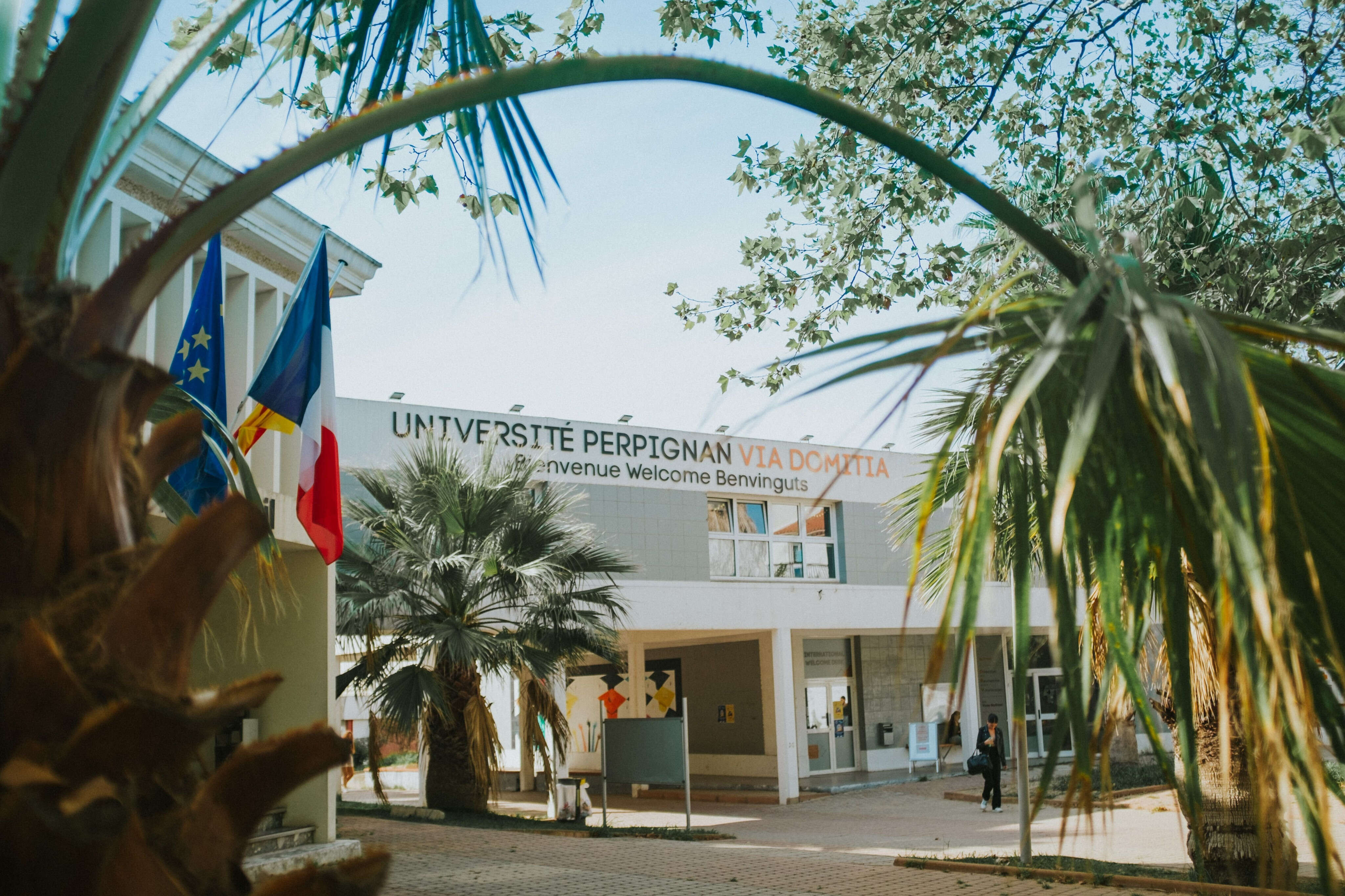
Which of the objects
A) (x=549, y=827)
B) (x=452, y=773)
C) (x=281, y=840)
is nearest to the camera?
(x=281, y=840)

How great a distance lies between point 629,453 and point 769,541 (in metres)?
4.30

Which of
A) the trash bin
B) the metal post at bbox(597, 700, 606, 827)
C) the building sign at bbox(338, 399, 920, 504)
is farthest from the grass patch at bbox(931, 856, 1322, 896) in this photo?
the building sign at bbox(338, 399, 920, 504)

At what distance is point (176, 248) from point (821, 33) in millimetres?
8081

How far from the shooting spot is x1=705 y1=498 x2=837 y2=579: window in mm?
25219

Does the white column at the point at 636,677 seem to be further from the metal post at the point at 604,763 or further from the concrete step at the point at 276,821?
the concrete step at the point at 276,821

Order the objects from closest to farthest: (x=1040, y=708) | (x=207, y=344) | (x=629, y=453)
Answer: (x=207, y=344)
(x=629, y=453)
(x=1040, y=708)

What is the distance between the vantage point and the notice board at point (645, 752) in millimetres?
16812

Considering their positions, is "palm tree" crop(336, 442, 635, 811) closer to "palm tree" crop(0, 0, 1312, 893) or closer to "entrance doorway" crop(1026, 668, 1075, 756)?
"palm tree" crop(0, 0, 1312, 893)

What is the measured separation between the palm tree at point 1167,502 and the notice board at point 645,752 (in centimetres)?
1504

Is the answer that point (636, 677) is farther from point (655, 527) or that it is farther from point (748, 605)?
point (655, 527)

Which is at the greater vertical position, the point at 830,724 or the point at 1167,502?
the point at 1167,502

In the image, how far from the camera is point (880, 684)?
92.8 ft

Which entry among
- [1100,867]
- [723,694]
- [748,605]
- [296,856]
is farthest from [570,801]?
[723,694]

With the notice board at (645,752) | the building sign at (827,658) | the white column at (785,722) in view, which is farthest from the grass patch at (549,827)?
the building sign at (827,658)
